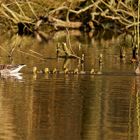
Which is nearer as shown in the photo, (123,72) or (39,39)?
(123,72)

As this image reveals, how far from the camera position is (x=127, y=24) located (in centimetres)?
4447

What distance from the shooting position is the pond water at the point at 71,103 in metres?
13.3

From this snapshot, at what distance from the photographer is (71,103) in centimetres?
1681

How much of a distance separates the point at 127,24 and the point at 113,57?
14.5m

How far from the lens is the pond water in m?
13.3

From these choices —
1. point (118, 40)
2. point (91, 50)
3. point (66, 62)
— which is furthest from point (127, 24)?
point (66, 62)

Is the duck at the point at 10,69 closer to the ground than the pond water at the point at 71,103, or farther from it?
farther from it

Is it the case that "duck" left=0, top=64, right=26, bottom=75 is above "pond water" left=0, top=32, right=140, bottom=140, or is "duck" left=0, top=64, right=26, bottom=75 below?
above

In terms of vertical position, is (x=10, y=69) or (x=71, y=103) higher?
(x=10, y=69)

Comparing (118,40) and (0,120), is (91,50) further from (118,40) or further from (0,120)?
(0,120)

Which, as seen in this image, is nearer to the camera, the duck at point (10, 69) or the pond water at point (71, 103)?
the pond water at point (71, 103)

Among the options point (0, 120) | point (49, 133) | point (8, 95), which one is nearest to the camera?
point (49, 133)

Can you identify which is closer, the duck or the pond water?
the pond water

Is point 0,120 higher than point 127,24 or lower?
lower
